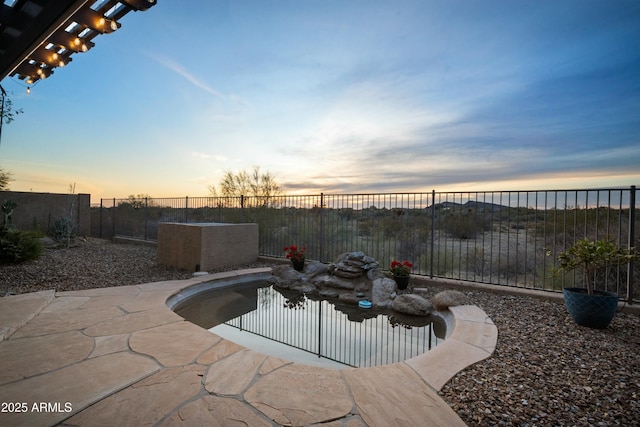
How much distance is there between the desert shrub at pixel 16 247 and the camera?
5.07 metres

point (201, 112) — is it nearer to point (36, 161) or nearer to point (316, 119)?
point (316, 119)

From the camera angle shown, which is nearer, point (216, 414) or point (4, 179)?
point (216, 414)

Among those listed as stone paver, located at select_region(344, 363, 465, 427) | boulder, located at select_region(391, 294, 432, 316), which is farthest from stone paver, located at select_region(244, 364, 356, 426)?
boulder, located at select_region(391, 294, 432, 316)

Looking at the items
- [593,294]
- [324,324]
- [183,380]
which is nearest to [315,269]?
[324,324]

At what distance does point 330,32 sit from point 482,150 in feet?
13.5

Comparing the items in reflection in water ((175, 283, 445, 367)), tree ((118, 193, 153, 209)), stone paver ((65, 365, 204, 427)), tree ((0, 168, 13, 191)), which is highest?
tree ((0, 168, 13, 191))

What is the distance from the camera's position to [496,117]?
5453mm

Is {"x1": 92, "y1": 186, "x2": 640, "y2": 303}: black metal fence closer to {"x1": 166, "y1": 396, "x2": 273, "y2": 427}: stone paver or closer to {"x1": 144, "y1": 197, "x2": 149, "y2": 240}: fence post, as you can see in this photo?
{"x1": 144, "y1": 197, "x2": 149, "y2": 240}: fence post

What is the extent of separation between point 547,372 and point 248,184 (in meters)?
10.8

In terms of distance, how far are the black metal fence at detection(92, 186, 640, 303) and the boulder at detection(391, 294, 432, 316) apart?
1.26 meters

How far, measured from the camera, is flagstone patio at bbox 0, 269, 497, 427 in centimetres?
150

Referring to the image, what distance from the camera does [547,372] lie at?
2.08 meters

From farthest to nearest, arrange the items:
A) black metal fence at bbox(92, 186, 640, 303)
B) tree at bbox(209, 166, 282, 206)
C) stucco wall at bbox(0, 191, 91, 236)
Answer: tree at bbox(209, 166, 282, 206) < stucco wall at bbox(0, 191, 91, 236) < black metal fence at bbox(92, 186, 640, 303)

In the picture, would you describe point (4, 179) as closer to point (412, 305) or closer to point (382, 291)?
point (382, 291)
